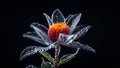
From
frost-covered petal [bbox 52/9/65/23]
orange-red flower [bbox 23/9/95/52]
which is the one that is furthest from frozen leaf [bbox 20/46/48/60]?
frost-covered petal [bbox 52/9/65/23]

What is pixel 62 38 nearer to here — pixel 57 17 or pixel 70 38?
pixel 70 38

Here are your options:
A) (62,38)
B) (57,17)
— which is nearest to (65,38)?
(62,38)

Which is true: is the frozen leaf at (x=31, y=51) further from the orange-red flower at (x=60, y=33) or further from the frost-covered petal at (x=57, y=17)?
the frost-covered petal at (x=57, y=17)

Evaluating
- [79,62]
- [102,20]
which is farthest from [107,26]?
[79,62]

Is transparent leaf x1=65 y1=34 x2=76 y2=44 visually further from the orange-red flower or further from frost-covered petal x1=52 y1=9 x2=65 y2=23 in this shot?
frost-covered petal x1=52 y1=9 x2=65 y2=23

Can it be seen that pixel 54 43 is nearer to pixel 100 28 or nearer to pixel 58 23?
pixel 58 23

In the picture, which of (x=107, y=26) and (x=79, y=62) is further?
(x=107, y=26)

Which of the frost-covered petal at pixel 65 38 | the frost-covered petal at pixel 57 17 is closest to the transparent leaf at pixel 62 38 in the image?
the frost-covered petal at pixel 65 38

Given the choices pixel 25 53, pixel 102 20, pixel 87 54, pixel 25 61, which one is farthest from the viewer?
pixel 102 20

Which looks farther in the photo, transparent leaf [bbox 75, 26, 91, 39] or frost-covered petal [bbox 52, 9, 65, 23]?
frost-covered petal [bbox 52, 9, 65, 23]

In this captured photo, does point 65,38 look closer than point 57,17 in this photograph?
Yes

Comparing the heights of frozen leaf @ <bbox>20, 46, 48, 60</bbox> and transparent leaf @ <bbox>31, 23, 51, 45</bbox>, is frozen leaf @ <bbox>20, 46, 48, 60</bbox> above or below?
below
